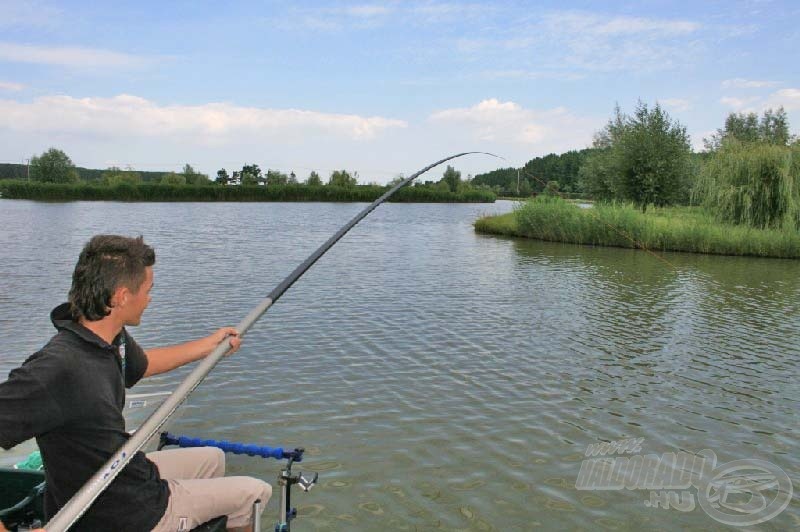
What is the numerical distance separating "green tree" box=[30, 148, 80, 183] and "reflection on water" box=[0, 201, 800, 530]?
99932 millimetres

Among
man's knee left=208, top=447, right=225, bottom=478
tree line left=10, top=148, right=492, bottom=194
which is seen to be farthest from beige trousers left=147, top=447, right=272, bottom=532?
tree line left=10, top=148, right=492, bottom=194

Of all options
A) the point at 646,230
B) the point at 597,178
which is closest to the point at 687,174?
the point at 597,178

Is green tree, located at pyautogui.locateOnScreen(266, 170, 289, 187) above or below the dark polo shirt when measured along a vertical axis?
above

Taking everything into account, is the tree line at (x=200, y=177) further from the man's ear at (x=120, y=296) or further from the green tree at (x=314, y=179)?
the man's ear at (x=120, y=296)

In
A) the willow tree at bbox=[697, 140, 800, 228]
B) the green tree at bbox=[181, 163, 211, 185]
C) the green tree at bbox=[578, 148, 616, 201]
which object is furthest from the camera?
the green tree at bbox=[181, 163, 211, 185]

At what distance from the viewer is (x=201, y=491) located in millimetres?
3170

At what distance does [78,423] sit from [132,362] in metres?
0.73

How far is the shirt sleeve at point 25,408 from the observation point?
2.44 meters

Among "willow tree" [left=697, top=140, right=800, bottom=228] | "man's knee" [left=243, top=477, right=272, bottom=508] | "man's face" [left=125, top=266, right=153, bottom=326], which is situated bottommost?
"man's knee" [left=243, top=477, right=272, bottom=508]

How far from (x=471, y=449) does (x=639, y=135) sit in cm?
3754

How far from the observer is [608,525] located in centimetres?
551

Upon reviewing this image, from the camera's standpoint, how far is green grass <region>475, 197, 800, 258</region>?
2817 centimetres

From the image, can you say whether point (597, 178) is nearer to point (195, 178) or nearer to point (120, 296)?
point (120, 296)

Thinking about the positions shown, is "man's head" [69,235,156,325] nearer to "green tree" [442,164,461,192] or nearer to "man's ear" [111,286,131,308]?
"man's ear" [111,286,131,308]
